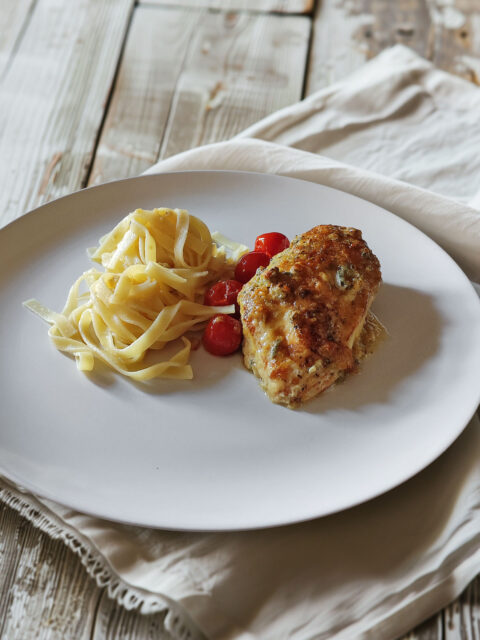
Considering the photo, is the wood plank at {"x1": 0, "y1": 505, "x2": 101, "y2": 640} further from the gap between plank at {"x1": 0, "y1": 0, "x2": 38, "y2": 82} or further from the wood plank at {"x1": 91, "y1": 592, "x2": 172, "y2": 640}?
the gap between plank at {"x1": 0, "y1": 0, "x2": 38, "y2": 82}

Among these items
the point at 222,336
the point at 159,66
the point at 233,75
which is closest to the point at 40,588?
the point at 222,336

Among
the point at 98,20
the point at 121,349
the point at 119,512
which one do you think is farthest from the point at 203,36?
the point at 119,512

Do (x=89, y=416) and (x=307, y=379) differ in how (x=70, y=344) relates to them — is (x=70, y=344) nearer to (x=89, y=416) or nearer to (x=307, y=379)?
(x=89, y=416)

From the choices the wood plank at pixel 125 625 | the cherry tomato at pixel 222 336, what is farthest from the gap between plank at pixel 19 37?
the wood plank at pixel 125 625

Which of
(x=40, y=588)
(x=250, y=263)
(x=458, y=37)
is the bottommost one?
(x=40, y=588)

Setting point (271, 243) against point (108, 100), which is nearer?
point (271, 243)

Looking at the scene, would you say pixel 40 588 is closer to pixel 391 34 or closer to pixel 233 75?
pixel 233 75

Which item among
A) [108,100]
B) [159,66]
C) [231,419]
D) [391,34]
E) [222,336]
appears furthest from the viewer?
[391,34]
